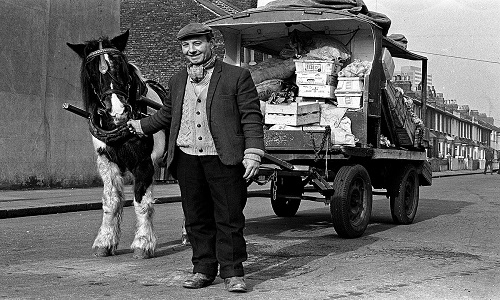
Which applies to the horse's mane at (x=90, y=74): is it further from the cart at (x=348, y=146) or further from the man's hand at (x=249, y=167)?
the man's hand at (x=249, y=167)

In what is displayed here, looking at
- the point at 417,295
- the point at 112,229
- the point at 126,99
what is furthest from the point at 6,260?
the point at 417,295

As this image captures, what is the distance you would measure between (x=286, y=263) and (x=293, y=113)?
2858 mm

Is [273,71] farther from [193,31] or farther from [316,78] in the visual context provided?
[193,31]

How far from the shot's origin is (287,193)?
11398 millimetres

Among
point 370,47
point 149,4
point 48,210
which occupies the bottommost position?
point 48,210

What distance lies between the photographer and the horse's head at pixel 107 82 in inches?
276

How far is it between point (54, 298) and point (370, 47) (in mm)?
6868

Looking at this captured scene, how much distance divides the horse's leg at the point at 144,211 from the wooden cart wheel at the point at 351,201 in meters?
2.76

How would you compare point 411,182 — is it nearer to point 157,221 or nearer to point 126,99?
point 157,221

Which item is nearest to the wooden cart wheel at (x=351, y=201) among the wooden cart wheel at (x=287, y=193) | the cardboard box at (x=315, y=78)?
the wooden cart wheel at (x=287, y=193)

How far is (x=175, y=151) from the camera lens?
6.09 m

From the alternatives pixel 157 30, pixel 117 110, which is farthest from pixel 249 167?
pixel 157 30

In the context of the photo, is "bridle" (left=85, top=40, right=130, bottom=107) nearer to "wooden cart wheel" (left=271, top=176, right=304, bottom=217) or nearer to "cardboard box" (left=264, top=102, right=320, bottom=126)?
"cardboard box" (left=264, top=102, right=320, bottom=126)

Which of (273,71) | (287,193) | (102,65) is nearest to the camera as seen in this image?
Answer: (102,65)
